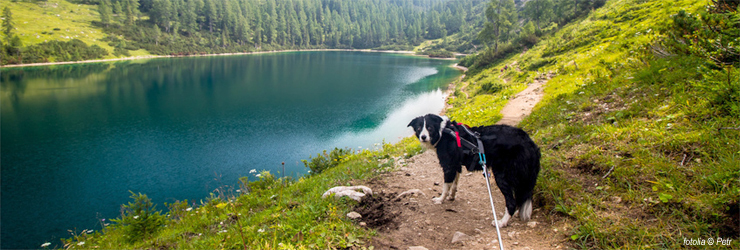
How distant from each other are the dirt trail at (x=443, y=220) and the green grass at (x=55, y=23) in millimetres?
97290

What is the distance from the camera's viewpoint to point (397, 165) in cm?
883

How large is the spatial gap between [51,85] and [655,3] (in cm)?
6847

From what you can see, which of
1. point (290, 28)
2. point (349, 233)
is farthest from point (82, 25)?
point (349, 233)

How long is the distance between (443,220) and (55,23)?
393ft

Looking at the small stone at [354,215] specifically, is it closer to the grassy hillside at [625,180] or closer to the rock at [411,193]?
the grassy hillside at [625,180]

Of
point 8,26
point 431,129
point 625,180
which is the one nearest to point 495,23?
point 431,129

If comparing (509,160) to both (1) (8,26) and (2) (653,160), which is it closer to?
(2) (653,160)

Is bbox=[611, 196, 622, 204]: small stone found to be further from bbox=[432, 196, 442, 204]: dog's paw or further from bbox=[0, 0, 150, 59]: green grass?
bbox=[0, 0, 150, 59]: green grass

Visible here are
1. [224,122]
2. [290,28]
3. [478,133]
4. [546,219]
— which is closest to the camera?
[546,219]

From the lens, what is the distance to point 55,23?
8294cm

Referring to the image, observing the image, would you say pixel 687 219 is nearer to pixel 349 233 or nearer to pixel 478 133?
pixel 478 133

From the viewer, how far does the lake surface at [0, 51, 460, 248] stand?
14.3m

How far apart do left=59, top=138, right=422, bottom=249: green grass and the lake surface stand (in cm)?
497

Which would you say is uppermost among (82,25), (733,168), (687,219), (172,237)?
(82,25)
